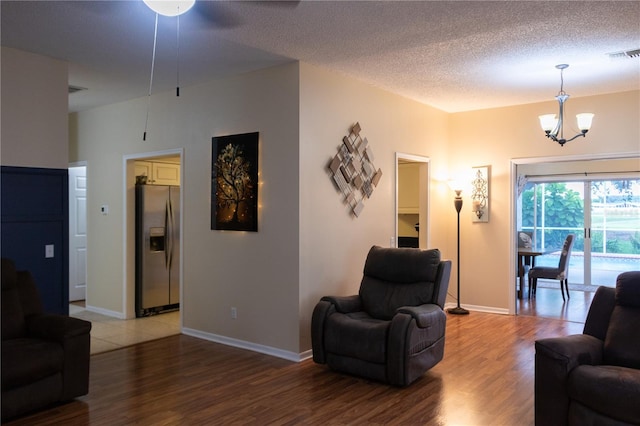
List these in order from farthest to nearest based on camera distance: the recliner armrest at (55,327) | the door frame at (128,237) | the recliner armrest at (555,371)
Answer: the door frame at (128,237)
the recliner armrest at (55,327)
the recliner armrest at (555,371)

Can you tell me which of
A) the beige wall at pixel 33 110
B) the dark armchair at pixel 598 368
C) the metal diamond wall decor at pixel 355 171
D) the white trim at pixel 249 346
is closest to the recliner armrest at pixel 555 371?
the dark armchair at pixel 598 368

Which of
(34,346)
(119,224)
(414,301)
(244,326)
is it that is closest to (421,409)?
(414,301)

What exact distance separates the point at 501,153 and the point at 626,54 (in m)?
2.33

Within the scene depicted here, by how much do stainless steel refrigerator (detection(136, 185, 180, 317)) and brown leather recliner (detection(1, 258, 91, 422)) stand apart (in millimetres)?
2384

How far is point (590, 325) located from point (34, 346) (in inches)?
146

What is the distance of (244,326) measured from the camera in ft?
16.1

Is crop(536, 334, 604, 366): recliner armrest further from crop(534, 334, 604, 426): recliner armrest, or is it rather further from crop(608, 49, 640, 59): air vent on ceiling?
crop(608, 49, 640, 59): air vent on ceiling

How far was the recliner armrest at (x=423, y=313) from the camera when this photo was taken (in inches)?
149

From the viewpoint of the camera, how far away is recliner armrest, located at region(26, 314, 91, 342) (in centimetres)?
343

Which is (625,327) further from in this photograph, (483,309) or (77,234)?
(77,234)

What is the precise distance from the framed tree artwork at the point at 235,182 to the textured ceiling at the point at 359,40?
708 millimetres

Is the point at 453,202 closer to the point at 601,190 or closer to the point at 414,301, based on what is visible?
the point at 414,301

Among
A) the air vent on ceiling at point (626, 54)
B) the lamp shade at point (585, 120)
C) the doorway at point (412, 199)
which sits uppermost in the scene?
the air vent on ceiling at point (626, 54)

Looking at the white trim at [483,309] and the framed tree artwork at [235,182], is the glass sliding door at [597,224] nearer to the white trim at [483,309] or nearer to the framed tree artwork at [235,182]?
the white trim at [483,309]
